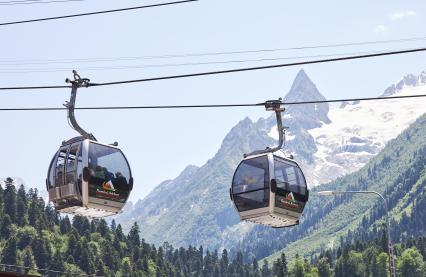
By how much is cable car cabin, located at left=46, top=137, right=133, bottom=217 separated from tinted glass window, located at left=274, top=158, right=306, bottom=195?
6.17 metres

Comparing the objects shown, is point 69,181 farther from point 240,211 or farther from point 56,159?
point 240,211

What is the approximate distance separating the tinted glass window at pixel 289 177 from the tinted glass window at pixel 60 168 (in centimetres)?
846

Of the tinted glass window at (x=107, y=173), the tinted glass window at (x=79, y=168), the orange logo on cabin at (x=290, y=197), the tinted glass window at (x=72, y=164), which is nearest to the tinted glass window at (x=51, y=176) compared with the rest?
the tinted glass window at (x=72, y=164)

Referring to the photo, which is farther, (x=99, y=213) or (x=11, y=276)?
(x=99, y=213)

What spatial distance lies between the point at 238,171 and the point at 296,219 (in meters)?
3.03

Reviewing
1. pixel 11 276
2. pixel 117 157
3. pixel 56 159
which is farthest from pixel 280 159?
pixel 11 276

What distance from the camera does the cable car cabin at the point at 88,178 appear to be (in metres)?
34.4

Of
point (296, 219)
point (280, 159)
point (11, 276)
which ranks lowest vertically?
point (11, 276)

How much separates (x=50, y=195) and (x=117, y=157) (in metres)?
3.32

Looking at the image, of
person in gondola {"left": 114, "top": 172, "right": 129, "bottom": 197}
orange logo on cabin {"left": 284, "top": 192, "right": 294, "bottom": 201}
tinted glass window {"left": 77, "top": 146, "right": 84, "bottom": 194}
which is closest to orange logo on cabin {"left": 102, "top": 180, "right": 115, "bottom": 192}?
person in gondola {"left": 114, "top": 172, "right": 129, "bottom": 197}

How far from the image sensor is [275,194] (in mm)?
34312

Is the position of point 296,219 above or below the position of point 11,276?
above

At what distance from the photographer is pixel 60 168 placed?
35656mm

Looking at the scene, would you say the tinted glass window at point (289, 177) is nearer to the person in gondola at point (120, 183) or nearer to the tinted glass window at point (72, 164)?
the person in gondola at point (120, 183)
